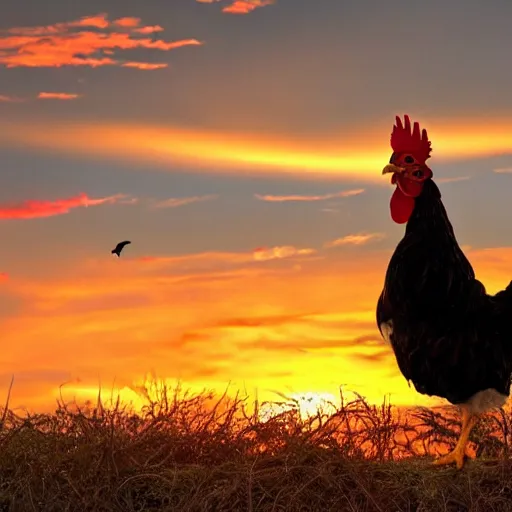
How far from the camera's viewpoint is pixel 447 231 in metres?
7.18

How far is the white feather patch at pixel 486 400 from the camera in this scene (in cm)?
700

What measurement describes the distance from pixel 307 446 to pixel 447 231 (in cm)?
223

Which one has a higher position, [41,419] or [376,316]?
[376,316]

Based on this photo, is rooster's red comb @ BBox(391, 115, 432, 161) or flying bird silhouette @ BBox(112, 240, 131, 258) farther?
flying bird silhouette @ BBox(112, 240, 131, 258)

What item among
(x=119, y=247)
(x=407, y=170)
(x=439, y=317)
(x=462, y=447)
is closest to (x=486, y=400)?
(x=462, y=447)

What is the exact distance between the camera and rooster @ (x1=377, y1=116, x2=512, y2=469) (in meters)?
6.94

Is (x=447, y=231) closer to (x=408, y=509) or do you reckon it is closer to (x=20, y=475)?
(x=408, y=509)

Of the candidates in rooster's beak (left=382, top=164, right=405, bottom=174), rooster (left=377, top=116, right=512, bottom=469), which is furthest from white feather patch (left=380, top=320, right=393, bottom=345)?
rooster's beak (left=382, top=164, right=405, bottom=174)

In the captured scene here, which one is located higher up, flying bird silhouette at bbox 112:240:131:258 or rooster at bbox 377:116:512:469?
flying bird silhouette at bbox 112:240:131:258

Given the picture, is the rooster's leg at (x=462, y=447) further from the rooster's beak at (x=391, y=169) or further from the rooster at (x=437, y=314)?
the rooster's beak at (x=391, y=169)

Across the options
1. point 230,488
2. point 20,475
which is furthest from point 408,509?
point 20,475

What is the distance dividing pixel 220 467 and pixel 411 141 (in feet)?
10.7

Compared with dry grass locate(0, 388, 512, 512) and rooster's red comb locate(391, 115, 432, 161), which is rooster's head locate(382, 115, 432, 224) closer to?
rooster's red comb locate(391, 115, 432, 161)

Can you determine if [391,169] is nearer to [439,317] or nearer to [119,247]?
[439,317]
